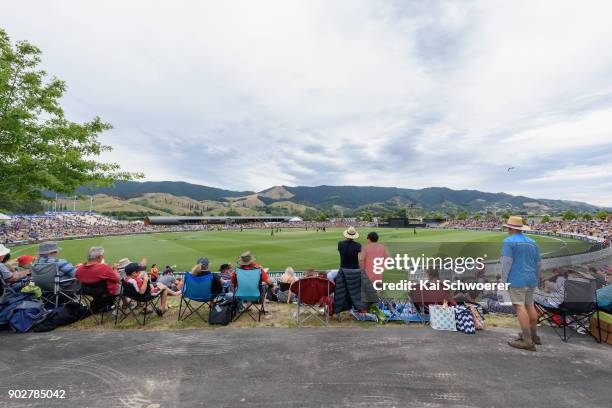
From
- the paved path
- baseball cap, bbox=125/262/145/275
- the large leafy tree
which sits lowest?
the paved path

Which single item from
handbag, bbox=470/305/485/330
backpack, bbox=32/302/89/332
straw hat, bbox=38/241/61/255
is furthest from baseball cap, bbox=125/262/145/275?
handbag, bbox=470/305/485/330

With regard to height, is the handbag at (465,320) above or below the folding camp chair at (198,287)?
below

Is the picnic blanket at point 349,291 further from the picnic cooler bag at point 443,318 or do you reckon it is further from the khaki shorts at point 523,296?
the khaki shorts at point 523,296

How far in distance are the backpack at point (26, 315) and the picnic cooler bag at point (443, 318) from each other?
27.1 feet

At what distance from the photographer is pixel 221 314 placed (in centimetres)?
636

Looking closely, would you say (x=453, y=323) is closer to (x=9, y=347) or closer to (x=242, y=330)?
(x=242, y=330)

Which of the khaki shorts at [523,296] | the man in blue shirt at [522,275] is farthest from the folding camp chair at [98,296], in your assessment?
the khaki shorts at [523,296]

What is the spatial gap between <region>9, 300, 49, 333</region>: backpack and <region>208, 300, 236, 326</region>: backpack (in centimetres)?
342

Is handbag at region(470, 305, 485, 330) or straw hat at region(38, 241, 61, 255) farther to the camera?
straw hat at region(38, 241, 61, 255)

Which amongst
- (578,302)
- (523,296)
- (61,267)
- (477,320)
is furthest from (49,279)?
(578,302)

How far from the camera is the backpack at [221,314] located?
20.7ft

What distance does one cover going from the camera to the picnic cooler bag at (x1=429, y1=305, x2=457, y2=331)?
5887 mm

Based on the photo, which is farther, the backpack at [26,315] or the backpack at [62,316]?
the backpack at [62,316]

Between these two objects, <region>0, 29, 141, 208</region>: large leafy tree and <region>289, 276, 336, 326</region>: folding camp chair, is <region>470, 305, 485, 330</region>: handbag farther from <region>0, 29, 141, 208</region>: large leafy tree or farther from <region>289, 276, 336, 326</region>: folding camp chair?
<region>0, 29, 141, 208</region>: large leafy tree
